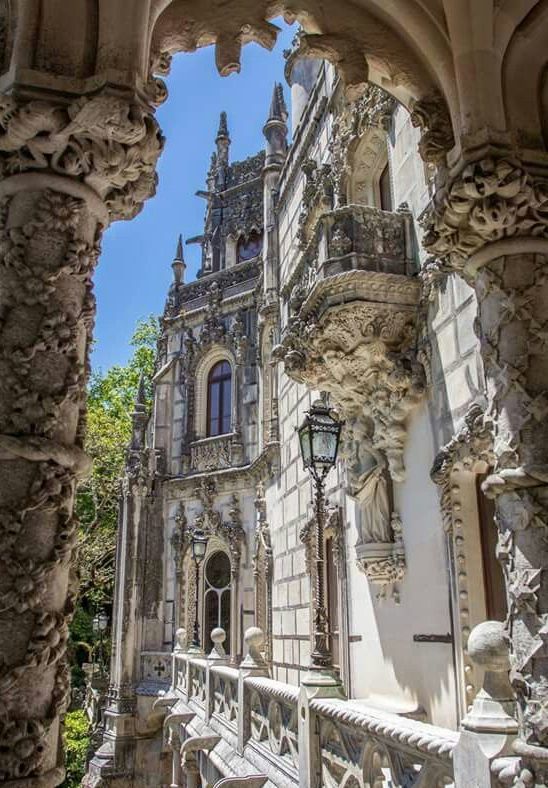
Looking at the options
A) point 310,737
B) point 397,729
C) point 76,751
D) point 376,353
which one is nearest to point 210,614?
point 76,751

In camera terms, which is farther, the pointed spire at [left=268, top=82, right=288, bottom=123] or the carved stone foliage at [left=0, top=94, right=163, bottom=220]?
the pointed spire at [left=268, top=82, right=288, bottom=123]

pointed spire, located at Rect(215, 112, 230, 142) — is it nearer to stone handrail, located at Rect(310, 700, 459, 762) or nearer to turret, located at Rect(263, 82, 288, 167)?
turret, located at Rect(263, 82, 288, 167)

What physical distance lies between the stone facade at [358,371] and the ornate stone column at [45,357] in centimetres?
1

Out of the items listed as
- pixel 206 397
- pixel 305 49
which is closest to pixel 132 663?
pixel 206 397

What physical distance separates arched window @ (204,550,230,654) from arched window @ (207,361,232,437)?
3.75 meters

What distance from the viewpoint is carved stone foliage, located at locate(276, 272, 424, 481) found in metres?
8.38

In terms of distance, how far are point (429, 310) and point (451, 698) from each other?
401 centimetres

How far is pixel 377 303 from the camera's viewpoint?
840cm

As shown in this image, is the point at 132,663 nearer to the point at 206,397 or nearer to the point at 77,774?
the point at 77,774

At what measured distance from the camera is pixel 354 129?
10555 millimetres

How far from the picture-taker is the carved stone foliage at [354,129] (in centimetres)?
979

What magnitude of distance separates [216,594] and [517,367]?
Answer: 17.4 m

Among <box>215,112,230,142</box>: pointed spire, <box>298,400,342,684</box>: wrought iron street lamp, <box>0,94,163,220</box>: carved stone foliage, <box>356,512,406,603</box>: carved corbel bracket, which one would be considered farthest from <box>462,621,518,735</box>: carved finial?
<box>215,112,230,142</box>: pointed spire

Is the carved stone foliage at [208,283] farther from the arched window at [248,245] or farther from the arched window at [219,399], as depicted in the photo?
the arched window at [248,245]
